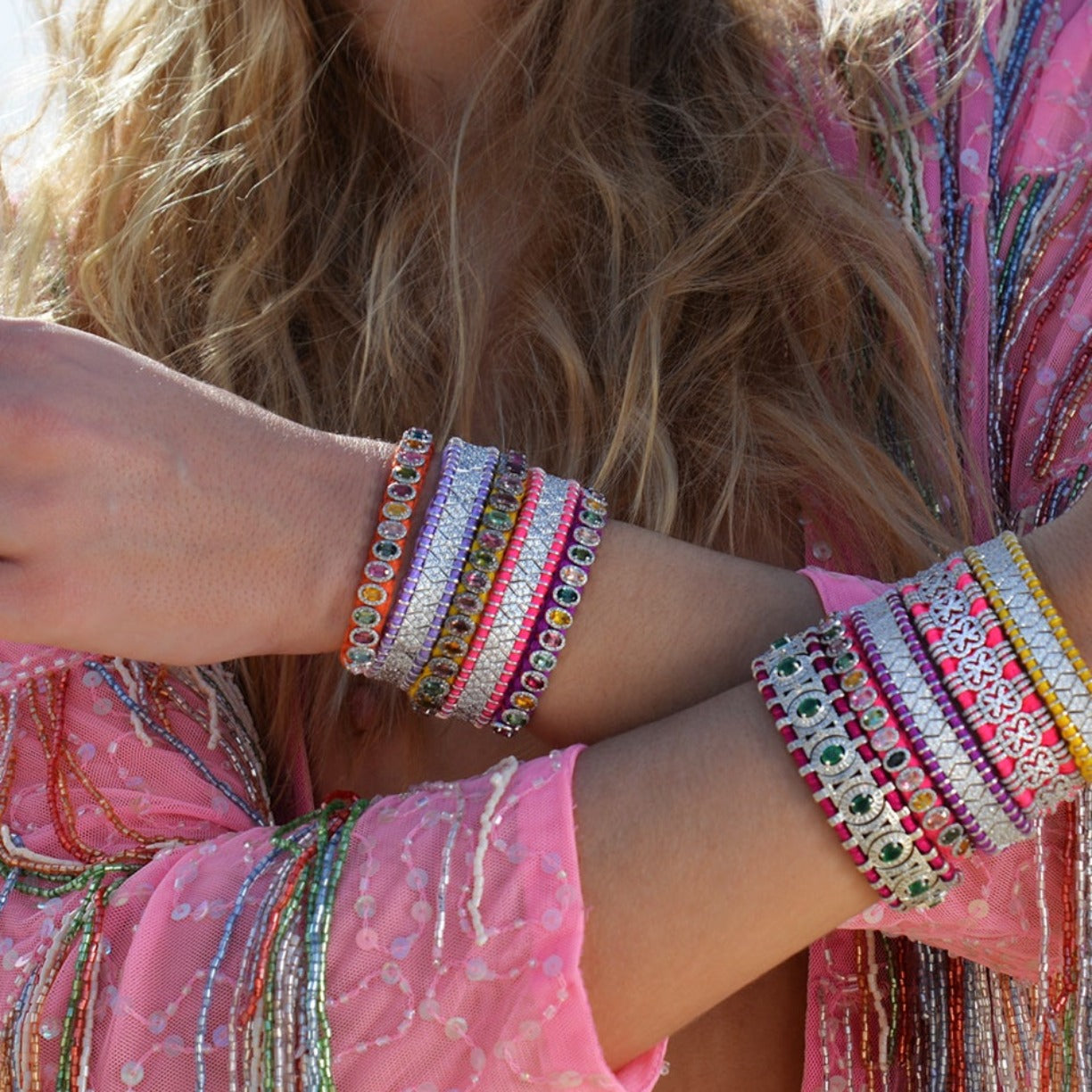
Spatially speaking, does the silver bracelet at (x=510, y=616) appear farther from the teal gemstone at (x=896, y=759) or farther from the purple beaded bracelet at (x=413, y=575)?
the teal gemstone at (x=896, y=759)

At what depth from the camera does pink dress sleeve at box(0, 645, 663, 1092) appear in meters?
0.94

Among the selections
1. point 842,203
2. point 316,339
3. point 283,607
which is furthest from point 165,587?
point 842,203

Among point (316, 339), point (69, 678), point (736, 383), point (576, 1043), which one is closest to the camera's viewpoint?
point (576, 1043)

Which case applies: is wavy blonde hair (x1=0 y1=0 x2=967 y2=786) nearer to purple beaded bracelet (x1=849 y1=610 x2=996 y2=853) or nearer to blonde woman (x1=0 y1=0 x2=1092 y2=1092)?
blonde woman (x1=0 y1=0 x2=1092 y2=1092)

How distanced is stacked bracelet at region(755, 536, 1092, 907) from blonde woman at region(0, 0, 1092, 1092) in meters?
0.03

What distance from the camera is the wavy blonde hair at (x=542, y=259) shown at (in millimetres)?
1374

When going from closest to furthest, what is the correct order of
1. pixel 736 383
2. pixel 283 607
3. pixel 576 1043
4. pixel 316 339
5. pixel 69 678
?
pixel 576 1043 → pixel 283 607 → pixel 69 678 → pixel 736 383 → pixel 316 339

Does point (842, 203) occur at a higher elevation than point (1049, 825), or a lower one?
higher

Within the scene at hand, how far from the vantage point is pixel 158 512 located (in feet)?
3.30

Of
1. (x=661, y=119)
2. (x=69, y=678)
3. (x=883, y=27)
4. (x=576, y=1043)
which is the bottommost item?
(x=69, y=678)

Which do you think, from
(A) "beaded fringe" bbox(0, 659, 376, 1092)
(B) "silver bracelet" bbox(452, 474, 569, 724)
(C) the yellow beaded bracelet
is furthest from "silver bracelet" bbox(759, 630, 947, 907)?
(A) "beaded fringe" bbox(0, 659, 376, 1092)

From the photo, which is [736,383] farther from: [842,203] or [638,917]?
[638,917]

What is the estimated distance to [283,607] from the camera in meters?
1.04

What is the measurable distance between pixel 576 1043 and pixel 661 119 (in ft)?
3.44
